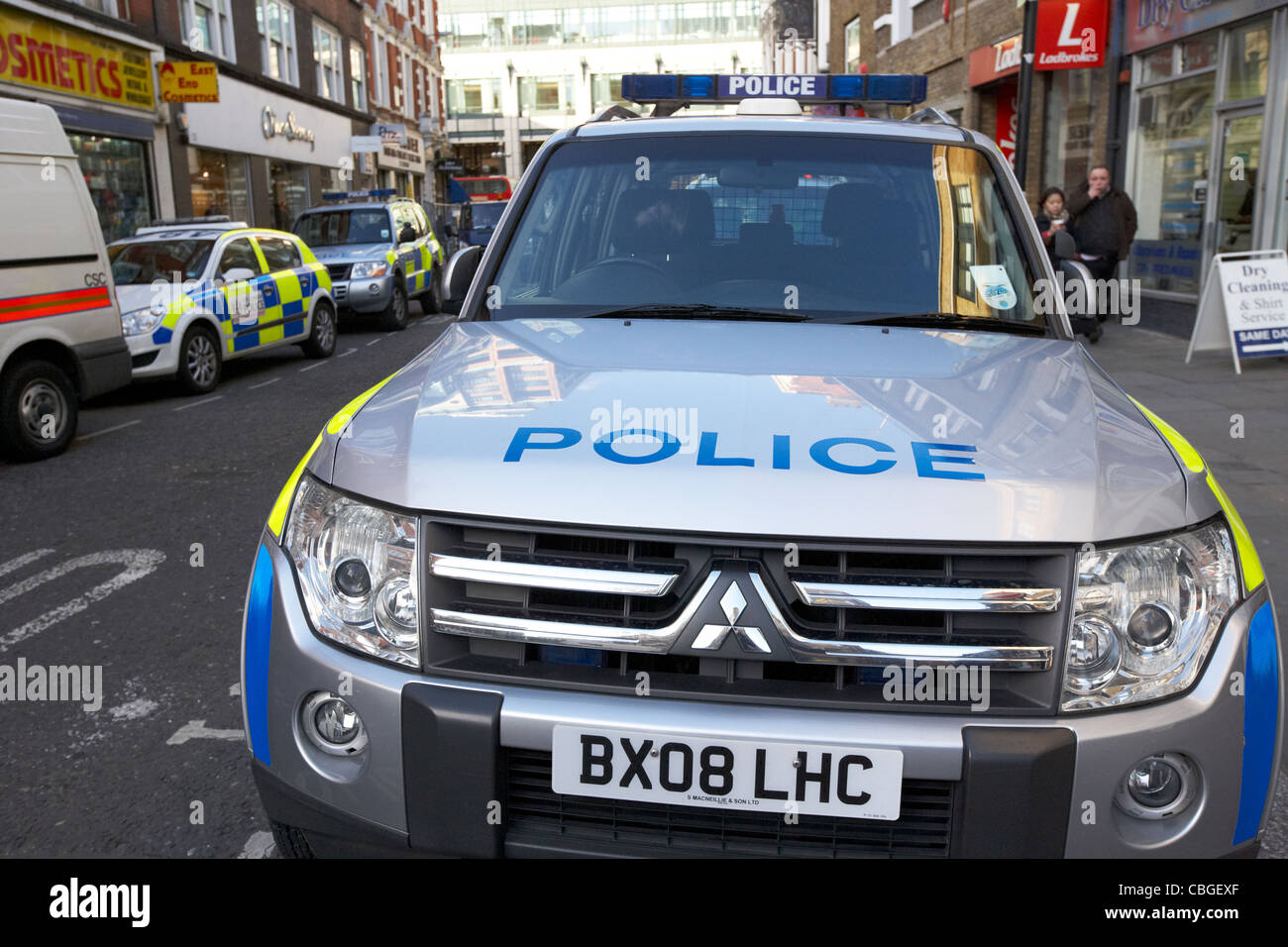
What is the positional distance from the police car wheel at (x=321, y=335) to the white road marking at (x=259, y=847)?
10894mm

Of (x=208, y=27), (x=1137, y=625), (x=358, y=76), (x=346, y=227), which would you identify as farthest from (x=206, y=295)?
(x=358, y=76)

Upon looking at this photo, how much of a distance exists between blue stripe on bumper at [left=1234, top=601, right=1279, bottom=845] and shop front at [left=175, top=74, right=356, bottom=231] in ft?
72.6

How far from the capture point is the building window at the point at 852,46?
30.6m

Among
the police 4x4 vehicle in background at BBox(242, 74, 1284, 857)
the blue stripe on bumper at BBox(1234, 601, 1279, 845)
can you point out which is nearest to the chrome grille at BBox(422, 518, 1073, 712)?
the police 4x4 vehicle in background at BBox(242, 74, 1284, 857)

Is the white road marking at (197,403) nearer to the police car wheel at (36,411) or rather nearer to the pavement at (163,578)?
the pavement at (163,578)

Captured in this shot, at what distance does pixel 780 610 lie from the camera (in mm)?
1800

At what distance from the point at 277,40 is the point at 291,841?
29018mm

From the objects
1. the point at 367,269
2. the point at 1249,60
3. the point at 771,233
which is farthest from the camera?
the point at 367,269

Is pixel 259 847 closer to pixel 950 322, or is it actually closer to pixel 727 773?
pixel 727 773

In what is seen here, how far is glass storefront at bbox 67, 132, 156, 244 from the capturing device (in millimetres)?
17625

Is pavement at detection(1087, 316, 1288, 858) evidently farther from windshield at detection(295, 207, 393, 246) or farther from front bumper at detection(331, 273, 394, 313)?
windshield at detection(295, 207, 393, 246)

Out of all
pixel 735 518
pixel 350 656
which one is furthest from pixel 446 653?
pixel 735 518

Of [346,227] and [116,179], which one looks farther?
[116,179]

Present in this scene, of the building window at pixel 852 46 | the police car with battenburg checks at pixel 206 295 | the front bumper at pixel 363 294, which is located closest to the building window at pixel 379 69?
the building window at pixel 852 46
